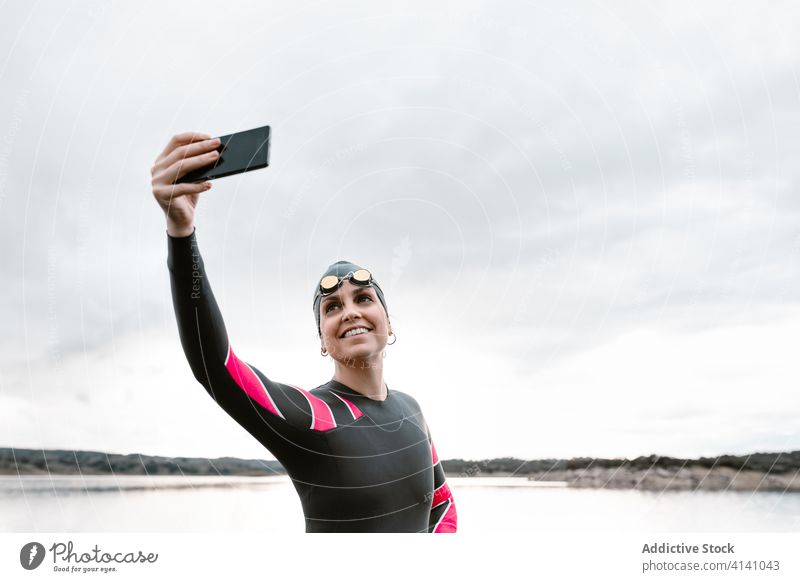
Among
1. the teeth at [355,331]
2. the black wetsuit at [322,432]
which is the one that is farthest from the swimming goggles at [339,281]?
the black wetsuit at [322,432]

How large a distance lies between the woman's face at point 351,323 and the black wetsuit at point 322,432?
0.18 metres

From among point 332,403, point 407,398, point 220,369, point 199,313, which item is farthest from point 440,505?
point 199,313

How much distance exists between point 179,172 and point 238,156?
0.19m

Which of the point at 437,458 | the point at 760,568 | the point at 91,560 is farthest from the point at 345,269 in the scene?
the point at 760,568

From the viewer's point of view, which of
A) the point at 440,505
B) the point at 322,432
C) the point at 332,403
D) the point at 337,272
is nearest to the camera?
the point at 322,432

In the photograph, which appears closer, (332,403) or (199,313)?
(199,313)

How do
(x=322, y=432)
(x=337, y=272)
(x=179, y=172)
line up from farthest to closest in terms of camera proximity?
(x=337, y=272)
(x=322, y=432)
(x=179, y=172)

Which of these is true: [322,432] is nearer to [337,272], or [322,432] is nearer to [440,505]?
[337,272]

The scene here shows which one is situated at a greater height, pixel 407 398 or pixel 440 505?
pixel 407 398

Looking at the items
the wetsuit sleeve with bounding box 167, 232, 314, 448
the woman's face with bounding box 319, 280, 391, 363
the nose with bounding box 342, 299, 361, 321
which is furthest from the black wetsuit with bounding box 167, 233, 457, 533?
the nose with bounding box 342, 299, 361, 321

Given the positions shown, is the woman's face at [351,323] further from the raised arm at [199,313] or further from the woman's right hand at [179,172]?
the woman's right hand at [179,172]

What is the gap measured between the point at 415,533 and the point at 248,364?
1.02 m

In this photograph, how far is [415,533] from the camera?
2682 millimetres

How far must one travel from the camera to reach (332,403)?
2.67m
